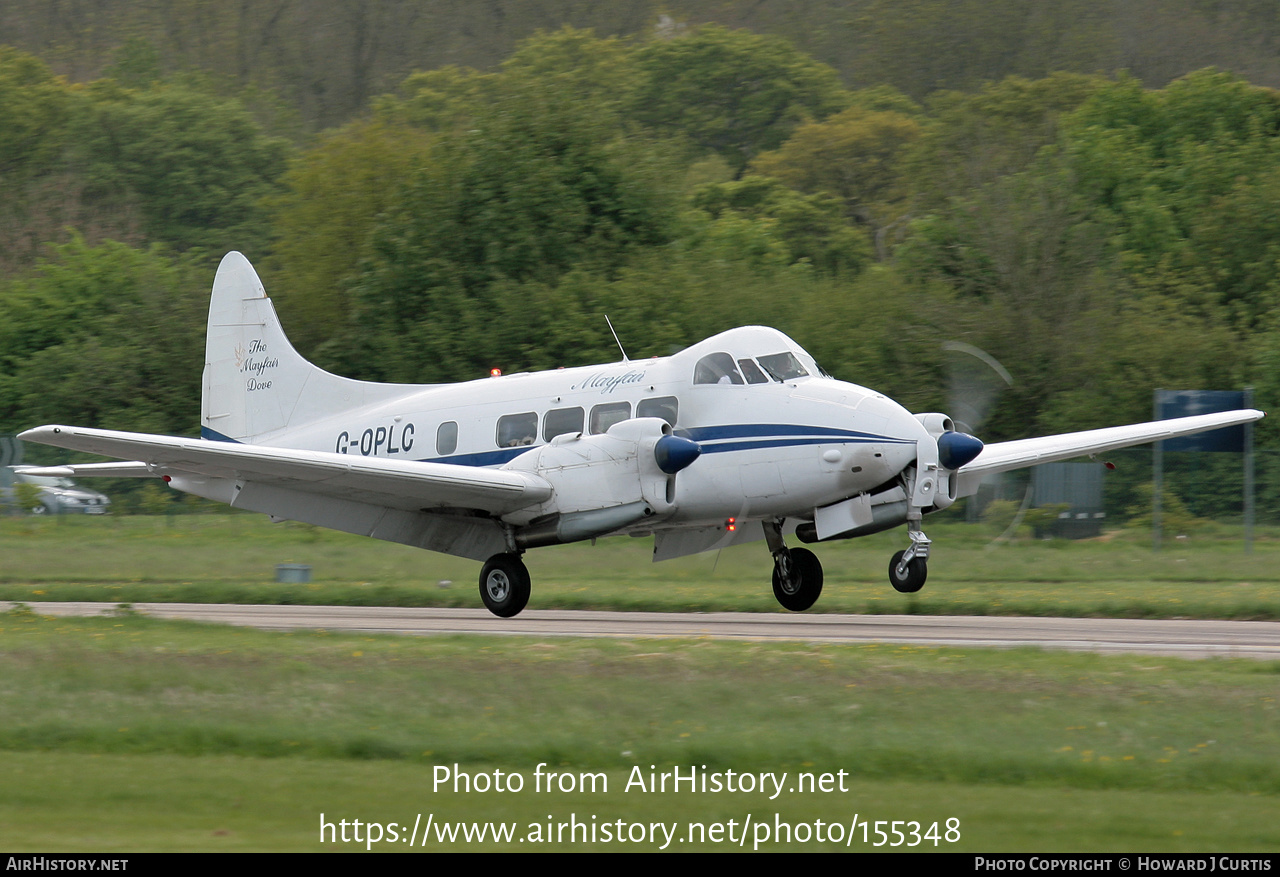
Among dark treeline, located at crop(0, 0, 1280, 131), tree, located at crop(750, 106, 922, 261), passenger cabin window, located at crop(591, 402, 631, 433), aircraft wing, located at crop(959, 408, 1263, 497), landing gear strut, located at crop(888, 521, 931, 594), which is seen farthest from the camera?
dark treeline, located at crop(0, 0, 1280, 131)

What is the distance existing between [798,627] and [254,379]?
426 inches

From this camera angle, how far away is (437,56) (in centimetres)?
15950

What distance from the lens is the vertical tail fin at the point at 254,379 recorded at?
23859mm

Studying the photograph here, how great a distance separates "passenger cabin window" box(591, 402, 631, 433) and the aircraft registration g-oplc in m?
0.03

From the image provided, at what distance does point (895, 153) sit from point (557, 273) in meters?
54.0

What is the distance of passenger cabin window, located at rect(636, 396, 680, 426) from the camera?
19547 millimetres

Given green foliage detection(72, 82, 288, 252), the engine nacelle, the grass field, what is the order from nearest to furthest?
the grass field → the engine nacelle → green foliage detection(72, 82, 288, 252)

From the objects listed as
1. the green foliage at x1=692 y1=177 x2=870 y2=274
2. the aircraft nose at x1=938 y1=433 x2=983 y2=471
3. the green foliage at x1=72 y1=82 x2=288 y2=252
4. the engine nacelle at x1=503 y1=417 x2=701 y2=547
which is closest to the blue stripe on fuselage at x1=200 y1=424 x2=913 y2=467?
the engine nacelle at x1=503 y1=417 x2=701 y2=547

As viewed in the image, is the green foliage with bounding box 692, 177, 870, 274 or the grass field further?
the green foliage with bounding box 692, 177, 870, 274

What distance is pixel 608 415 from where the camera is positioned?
65.5 ft

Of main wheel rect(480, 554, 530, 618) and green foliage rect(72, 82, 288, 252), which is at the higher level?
green foliage rect(72, 82, 288, 252)

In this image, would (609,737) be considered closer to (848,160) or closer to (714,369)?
(714,369)

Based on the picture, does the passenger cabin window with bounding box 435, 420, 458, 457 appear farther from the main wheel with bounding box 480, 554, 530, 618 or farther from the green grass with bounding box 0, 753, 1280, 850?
the green grass with bounding box 0, 753, 1280, 850

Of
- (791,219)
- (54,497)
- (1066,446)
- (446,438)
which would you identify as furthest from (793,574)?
(791,219)
